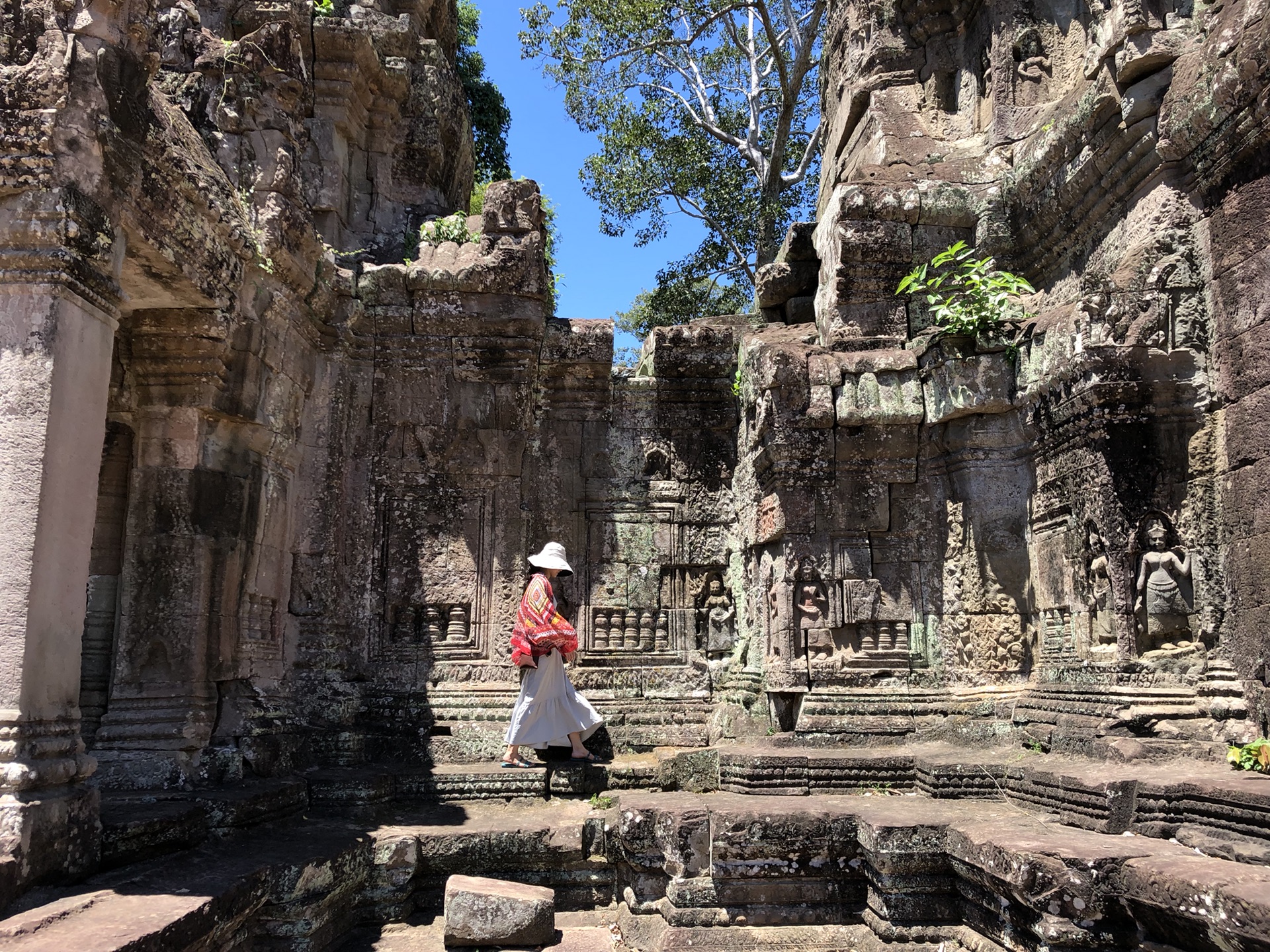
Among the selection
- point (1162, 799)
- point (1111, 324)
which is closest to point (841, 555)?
point (1111, 324)

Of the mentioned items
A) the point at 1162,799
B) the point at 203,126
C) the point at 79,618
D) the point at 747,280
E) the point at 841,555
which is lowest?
the point at 1162,799

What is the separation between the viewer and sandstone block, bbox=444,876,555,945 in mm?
5000

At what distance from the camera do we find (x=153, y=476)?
19.9 ft

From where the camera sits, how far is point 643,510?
27.6 ft

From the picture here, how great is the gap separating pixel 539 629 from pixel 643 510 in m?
1.76

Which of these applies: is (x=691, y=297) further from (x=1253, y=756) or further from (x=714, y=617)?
(x=1253, y=756)

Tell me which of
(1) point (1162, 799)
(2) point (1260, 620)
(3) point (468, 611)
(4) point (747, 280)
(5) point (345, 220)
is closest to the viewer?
(1) point (1162, 799)

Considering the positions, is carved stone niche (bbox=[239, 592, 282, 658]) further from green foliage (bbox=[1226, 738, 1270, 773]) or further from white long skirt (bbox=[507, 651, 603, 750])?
green foliage (bbox=[1226, 738, 1270, 773])

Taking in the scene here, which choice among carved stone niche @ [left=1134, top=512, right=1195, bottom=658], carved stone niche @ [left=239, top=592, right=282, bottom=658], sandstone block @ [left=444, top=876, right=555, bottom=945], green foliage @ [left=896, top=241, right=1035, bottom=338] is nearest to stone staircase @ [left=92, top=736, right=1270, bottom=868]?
carved stone niche @ [left=1134, top=512, right=1195, bottom=658]

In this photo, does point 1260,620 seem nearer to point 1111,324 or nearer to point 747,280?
point 1111,324

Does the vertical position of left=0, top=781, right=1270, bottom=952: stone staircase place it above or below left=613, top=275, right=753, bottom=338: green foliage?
below

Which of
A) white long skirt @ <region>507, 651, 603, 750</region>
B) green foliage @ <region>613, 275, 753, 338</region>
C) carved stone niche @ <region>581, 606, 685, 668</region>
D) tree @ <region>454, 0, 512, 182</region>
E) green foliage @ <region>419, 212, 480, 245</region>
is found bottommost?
white long skirt @ <region>507, 651, 603, 750</region>

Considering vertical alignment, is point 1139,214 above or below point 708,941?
above

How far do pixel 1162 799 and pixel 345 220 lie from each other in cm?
778
